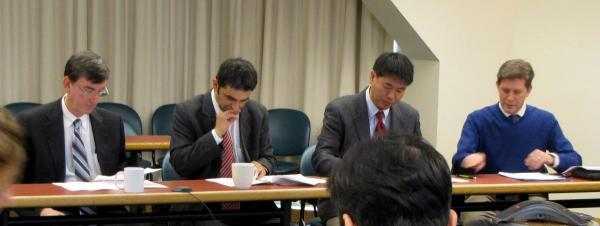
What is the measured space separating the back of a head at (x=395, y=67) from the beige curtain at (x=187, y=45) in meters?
2.53

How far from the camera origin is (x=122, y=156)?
3.64 metres

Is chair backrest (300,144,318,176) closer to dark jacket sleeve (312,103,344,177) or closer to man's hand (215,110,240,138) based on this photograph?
dark jacket sleeve (312,103,344,177)

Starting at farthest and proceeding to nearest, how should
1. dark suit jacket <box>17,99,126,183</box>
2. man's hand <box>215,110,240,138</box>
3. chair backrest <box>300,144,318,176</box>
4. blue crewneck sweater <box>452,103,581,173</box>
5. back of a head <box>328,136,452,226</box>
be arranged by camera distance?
blue crewneck sweater <box>452,103,581,173</box> → chair backrest <box>300,144,318,176</box> → man's hand <box>215,110,240,138</box> → dark suit jacket <box>17,99,126,183</box> → back of a head <box>328,136,452,226</box>

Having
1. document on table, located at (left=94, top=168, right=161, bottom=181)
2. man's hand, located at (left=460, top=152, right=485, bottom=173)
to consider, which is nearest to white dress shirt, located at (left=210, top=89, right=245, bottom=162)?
document on table, located at (left=94, top=168, right=161, bottom=181)

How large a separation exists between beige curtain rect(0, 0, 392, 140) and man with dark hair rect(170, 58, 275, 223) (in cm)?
224

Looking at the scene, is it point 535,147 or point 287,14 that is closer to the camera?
point 535,147

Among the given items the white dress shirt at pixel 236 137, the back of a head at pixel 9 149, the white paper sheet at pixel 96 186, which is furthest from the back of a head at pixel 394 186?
the white dress shirt at pixel 236 137

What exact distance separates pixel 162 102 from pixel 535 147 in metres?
3.04

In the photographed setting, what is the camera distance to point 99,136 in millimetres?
3518

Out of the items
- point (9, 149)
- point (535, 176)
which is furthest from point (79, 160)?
point (9, 149)

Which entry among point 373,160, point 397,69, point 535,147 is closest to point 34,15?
point 397,69

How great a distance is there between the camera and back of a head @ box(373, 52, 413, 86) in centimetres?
355

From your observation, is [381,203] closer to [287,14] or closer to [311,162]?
[311,162]

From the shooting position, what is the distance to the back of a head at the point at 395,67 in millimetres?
3549
